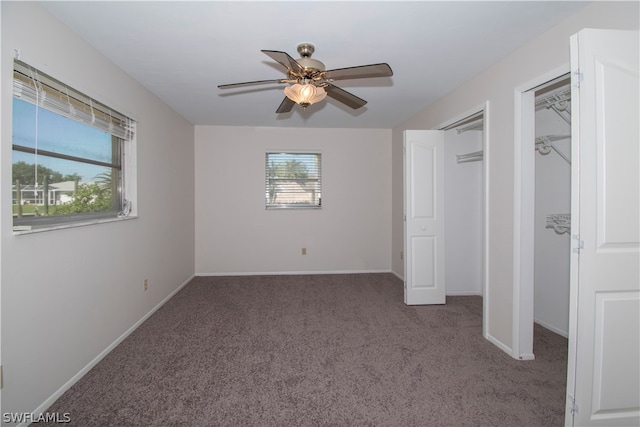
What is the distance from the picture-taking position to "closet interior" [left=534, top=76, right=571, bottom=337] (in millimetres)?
2877

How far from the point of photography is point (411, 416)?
1.83 meters

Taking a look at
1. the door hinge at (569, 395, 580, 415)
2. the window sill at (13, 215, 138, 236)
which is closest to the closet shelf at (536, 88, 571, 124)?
the door hinge at (569, 395, 580, 415)

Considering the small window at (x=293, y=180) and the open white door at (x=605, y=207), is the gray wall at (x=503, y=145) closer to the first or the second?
the open white door at (x=605, y=207)

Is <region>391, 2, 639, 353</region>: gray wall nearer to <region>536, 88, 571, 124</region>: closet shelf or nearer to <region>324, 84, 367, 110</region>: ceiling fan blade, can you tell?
<region>536, 88, 571, 124</region>: closet shelf

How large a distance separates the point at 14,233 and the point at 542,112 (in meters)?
4.47

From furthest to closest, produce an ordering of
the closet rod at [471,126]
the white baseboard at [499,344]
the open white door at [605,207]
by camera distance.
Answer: the closet rod at [471,126] < the white baseboard at [499,344] < the open white door at [605,207]

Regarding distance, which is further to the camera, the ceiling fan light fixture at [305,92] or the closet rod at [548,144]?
the closet rod at [548,144]

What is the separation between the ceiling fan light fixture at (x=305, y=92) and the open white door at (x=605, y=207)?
148 cm

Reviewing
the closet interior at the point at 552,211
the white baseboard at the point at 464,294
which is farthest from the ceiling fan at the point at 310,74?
the white baseboard at the point at 464,294

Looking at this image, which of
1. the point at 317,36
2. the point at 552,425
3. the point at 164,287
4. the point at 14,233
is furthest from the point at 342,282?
the point at 14,233

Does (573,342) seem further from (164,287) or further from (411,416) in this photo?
(164,287)

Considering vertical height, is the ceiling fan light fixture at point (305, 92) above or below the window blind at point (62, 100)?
above

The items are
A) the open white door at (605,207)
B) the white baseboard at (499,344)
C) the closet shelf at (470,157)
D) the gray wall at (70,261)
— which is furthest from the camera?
the closet shelf at (470,157)

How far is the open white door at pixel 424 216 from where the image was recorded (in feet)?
12.1
